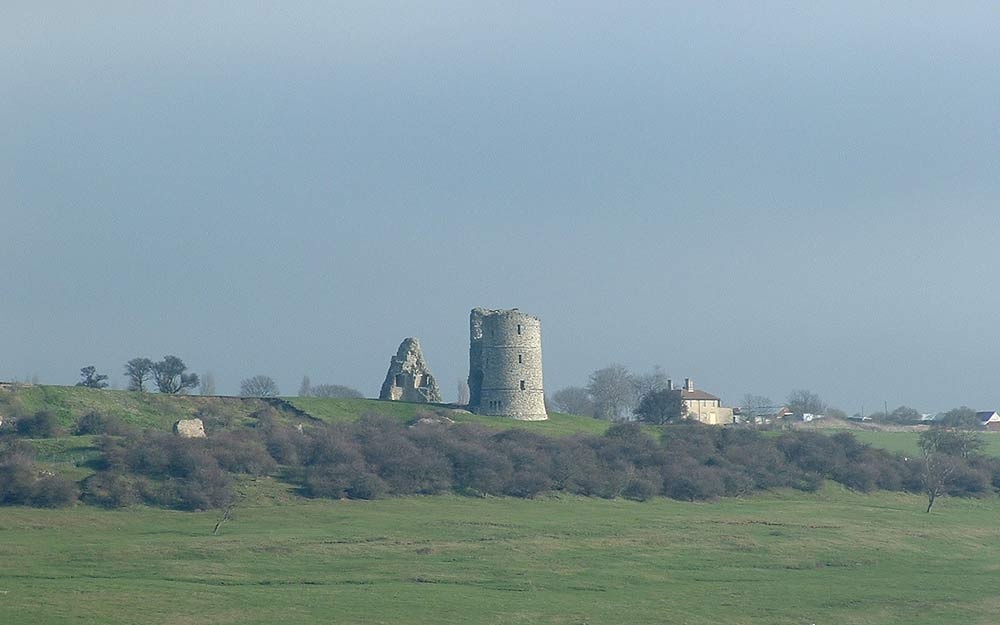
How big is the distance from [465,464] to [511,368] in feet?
72.5

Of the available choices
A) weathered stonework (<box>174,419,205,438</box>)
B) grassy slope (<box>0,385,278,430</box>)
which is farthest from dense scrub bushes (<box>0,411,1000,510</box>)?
grassy slope (<box>0,385,278,430</box>)

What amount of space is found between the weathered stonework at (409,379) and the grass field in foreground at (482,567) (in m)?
31.3

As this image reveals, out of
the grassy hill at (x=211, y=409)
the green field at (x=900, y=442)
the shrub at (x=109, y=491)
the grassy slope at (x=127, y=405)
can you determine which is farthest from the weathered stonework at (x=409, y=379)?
the shrub at (x=109, y=491)

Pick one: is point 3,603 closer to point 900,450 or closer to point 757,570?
point 757,570

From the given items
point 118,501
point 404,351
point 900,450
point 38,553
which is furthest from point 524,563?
point 900,450

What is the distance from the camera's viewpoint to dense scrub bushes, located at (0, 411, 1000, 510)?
185ft

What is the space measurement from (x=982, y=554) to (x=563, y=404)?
99609mm

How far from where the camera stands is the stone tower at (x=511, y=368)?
8731 centimetres

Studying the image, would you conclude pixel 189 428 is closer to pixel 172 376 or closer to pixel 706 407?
pixel 172 376

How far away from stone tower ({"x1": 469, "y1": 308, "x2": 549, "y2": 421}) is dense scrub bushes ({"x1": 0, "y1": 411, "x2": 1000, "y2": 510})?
27.6 ft

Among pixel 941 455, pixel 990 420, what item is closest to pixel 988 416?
pixel 990 420

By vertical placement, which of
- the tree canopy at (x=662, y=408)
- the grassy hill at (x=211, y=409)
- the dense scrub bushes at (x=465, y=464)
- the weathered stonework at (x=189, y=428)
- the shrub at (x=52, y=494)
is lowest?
the shrub at (x=52, y=494)

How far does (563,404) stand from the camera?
153m

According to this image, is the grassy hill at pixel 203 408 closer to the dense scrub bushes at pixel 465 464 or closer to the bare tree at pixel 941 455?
the dense scrub bushes at pixel 465 464
